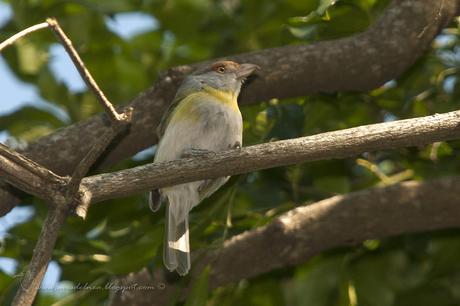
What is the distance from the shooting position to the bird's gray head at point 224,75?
5637mm

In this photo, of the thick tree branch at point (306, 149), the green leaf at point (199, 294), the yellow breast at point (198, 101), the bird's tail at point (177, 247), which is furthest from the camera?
the yellow breast at point (198, 101)

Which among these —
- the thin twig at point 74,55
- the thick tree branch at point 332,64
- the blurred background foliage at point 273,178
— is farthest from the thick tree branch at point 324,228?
the thin twig at point 74,55

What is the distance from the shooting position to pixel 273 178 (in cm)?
621

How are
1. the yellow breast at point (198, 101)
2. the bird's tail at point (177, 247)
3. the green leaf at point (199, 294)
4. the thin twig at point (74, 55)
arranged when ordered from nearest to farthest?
the thin twig at point (74, 55), the green leaf at point (199, 294), the bird's tail at point (177, 247), the yellow breast at point (198, 101)

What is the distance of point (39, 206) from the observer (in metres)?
5.82

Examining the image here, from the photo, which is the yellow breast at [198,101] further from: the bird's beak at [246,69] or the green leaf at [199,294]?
the green leaf at [199,294]

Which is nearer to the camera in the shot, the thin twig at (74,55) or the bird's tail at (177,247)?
the thin twig at (74,55)

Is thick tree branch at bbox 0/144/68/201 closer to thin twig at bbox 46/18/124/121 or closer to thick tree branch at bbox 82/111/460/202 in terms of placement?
thick tree branch at bbox 82/111/460/202

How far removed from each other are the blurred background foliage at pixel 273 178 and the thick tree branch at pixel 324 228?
21 cm

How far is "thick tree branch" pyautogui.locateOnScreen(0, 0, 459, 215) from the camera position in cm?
558

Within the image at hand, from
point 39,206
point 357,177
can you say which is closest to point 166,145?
point 39,206

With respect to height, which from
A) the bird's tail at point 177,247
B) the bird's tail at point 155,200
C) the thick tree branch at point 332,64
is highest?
the thick tree branch at point 332,64

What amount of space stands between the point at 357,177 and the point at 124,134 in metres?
2.22

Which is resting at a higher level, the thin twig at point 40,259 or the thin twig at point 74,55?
the thin twig at point 74,55
